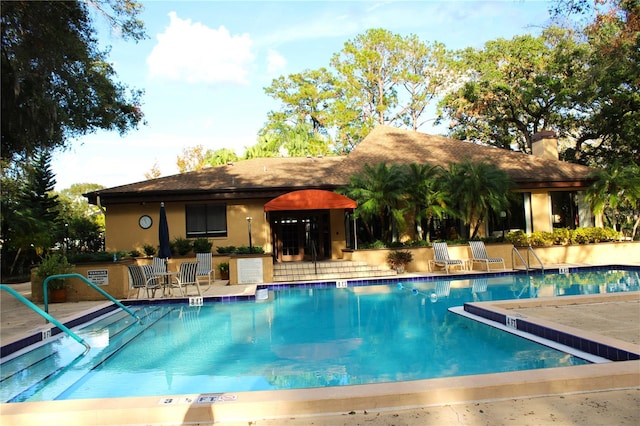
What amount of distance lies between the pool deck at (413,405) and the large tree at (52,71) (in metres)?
8.27

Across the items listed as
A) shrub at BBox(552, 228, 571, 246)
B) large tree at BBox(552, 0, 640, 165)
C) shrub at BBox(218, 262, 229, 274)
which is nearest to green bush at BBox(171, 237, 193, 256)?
shrub at BBox(218, 262, 229, 274)

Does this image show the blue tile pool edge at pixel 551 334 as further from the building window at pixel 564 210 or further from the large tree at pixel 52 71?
the building window at pixel 564 210

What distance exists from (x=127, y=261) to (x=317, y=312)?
20.0 ft

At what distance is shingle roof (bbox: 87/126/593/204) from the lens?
17.6 metres

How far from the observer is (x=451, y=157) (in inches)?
853

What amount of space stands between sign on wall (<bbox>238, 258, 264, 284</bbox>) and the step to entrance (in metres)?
0.85

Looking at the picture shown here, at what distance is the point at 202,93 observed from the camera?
936 inches

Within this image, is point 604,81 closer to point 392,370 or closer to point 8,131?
point 392,370

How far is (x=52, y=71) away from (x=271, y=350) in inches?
333

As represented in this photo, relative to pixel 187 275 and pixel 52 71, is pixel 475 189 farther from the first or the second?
pixel 52 71

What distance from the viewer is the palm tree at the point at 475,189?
16109mm

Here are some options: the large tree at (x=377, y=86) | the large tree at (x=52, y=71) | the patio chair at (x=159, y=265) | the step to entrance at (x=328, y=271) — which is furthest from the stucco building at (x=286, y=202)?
the large tree at (x=377, y=86)

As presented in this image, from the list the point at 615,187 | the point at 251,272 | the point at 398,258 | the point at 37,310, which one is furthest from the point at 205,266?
the point at 615,187

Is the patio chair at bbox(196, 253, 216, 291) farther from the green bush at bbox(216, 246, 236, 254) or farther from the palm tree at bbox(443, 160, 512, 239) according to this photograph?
the palm tree at bbox(443, 160, 512, 239)
